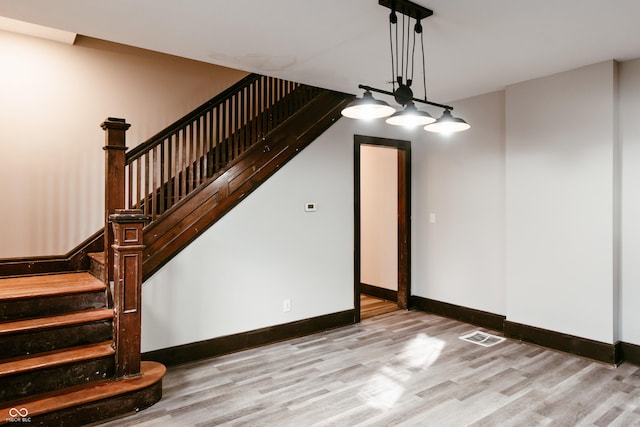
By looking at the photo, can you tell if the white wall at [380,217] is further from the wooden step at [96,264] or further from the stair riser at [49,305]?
the stair riser at [49,305]

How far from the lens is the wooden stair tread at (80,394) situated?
2496mm

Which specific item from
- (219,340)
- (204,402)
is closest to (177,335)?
(219,340)

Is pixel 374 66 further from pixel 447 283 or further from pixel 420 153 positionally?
pixel 447 283

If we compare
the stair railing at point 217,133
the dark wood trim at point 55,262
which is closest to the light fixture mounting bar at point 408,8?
the stair railing at point 217,133

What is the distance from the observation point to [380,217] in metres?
6.18

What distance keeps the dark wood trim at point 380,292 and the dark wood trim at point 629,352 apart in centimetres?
274

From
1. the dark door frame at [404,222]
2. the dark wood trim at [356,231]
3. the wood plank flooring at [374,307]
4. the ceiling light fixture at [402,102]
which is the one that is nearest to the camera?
the ceiling light fixture at [402,102]

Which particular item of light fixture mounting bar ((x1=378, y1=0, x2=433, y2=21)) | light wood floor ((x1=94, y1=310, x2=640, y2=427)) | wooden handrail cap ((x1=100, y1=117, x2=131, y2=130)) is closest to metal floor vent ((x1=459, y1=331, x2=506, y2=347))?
light wood floor ((x1=94, y1=310, x2=640, y2=427))

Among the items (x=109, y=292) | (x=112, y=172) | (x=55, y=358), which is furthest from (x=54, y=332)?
(x=112, y=172)

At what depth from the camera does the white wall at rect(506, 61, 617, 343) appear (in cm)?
370

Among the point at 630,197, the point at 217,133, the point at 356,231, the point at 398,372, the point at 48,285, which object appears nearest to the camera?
the point at 48,285

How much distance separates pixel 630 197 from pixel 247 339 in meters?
3.90

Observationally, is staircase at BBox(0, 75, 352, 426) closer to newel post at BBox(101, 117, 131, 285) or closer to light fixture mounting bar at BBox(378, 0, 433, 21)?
newel post at BBox(101, 117, 131, 285)

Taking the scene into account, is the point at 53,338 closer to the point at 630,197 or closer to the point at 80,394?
the point at 80,394
